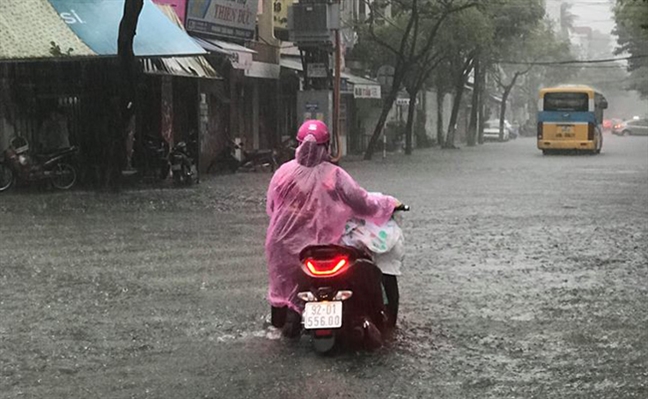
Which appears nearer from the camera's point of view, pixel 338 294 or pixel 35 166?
pixel 338 294

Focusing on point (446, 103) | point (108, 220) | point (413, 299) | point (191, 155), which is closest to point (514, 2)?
point (446, 103)

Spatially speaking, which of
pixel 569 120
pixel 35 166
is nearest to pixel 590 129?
pixel 569 120

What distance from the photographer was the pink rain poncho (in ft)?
23.6

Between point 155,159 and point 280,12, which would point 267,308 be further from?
point 280,12

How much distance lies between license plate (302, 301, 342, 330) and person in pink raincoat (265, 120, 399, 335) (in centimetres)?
41

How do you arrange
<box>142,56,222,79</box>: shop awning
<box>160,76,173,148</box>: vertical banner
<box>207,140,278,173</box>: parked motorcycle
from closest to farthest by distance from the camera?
<box>142,56,222,79</box>: shop awning, <box>160,76,173,148</box>: vertical banner, <box>207,140,278,173</box>: parked motorcycle

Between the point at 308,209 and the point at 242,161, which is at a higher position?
the point at 308,209

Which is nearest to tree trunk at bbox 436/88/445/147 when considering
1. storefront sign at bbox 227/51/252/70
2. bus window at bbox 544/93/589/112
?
bus window at bbox 544/93/589/112

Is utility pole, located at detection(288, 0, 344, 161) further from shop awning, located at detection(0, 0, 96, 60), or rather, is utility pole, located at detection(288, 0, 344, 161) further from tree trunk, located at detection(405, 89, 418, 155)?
tree trunk, located at detection(405, 89, 418, 155)

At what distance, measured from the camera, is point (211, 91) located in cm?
2927

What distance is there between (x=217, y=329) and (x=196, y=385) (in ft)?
5.55

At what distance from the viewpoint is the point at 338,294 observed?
22.4 ft

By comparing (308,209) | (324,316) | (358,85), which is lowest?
(324,316)

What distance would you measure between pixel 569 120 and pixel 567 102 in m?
0.99
